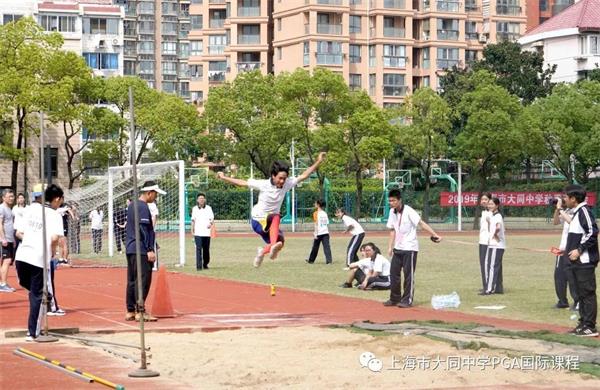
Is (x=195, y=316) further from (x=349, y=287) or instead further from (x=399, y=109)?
(x=399, y=109)

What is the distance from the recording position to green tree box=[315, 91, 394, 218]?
67.8 meters

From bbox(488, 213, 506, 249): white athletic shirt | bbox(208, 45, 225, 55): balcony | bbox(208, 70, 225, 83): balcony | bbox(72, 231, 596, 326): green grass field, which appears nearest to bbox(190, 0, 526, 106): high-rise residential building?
bbox(208, 70, 225, 83): balcony

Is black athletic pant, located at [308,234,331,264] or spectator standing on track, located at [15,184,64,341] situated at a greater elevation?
spectator standing on track, located at [15,184,64,341]

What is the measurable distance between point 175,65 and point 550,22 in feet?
160

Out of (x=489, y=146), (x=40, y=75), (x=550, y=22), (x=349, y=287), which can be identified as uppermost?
(x=550, y=22)

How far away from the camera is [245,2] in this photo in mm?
101188

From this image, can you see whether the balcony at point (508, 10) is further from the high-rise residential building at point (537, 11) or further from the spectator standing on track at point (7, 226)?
the spectator standing on track at point (7, 226)

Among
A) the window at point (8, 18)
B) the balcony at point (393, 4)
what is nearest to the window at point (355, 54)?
the balcony at point (393, 4)

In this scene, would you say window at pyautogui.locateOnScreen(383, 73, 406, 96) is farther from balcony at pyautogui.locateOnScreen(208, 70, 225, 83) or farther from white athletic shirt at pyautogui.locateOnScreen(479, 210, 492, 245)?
white athletic shirt at pyautogui.locateOnScreen(479, 210, 492, 245)

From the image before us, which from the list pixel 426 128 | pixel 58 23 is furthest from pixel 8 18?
pixel 426 128

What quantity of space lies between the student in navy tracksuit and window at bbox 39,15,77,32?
75.3 metres

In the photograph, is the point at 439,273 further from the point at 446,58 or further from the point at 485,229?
the point at 446,58

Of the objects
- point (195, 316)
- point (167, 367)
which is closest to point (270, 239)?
point (195, 316)

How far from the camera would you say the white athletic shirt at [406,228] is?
21.8 metres
